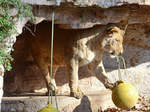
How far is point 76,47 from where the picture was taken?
4148 mm

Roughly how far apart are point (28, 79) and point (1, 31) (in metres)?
2.35

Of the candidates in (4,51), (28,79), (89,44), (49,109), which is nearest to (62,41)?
(89,44)

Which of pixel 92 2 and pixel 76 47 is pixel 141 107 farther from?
pixel 92 2

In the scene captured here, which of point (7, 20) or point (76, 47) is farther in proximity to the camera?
point (76, 47)

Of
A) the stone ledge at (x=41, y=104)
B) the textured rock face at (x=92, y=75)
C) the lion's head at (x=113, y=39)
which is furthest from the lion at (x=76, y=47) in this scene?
the textured rock face at (x=92, y=75)

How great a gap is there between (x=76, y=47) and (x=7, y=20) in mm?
1464

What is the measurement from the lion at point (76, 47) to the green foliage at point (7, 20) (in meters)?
1.21

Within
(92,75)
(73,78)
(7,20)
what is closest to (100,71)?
(73,78)

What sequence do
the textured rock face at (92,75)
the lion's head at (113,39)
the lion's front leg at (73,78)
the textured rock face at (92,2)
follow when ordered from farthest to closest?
the textured rock face at (92,75) → the lion's front leg at (73,78) → the lion's head at (113,39) → the textured rock face at (92,2)

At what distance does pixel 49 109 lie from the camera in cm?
227

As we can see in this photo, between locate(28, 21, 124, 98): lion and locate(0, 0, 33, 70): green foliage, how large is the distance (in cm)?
121

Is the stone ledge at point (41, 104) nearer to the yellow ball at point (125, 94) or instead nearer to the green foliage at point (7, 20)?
the green foliage at point (7, 20)

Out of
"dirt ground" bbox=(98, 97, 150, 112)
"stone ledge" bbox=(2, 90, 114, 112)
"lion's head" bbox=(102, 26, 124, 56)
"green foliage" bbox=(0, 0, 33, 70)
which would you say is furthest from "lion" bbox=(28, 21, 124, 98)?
"green foliage" bbox=(0, 0, 33, 70)

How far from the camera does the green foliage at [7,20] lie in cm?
281
